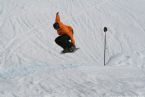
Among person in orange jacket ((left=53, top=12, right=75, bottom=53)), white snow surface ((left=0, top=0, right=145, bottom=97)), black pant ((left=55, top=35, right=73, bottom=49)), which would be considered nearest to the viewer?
white snow surface ((left=0, top=0, right=145, bottom=97))

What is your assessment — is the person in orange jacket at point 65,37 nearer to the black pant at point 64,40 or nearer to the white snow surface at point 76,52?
the black pant at point 64,40

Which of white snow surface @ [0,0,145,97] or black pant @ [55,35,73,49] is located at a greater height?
black pant @ [55,35,73,49]

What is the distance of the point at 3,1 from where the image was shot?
2566cm

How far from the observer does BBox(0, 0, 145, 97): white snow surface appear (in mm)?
9477

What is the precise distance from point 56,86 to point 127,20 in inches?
610

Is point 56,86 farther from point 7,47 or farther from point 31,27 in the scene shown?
point 31,27

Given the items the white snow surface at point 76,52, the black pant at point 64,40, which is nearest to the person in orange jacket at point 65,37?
the black pant at point 64,40

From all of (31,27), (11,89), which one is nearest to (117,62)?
(11,89)

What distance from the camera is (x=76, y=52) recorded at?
19.7m

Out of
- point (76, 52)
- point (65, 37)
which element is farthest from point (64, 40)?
point (76, 52)

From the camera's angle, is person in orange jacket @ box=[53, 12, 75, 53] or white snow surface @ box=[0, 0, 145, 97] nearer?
white snow surface @ box=[0, 0, 145, 97]

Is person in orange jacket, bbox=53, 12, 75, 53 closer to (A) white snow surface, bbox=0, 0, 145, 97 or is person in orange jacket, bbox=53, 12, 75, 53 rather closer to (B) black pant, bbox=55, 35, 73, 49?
(B) black pant, bbox=55, 35, 73, 49

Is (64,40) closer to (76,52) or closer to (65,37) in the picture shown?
(65,37)

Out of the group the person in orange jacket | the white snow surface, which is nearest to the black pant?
the person in orange jacket
